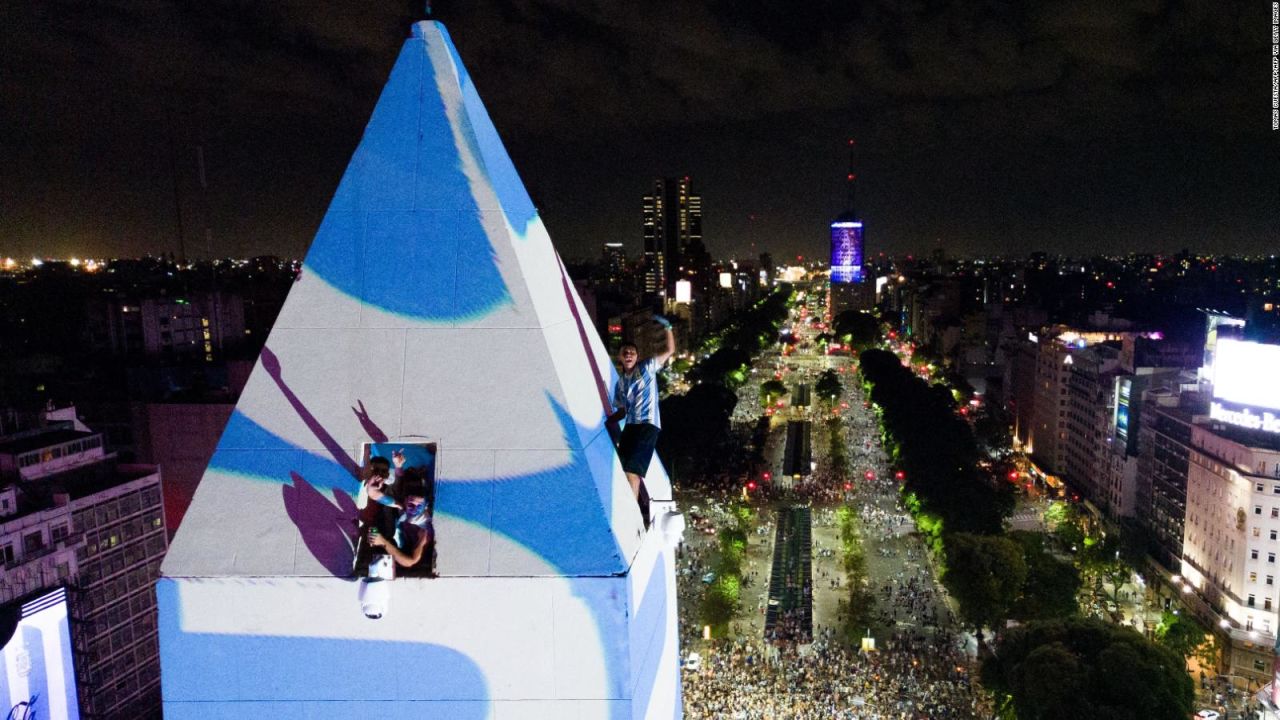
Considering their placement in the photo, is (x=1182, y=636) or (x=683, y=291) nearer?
(x=1182, y=636)

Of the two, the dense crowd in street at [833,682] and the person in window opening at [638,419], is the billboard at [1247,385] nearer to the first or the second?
the dense crowd in street at [833,682]

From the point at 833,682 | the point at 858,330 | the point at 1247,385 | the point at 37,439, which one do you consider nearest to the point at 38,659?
the point at 37,439

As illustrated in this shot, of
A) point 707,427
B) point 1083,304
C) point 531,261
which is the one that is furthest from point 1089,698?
point 1083,304

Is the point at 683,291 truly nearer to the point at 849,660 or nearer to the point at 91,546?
the point at 849,660

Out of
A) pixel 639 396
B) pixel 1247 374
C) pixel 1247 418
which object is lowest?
pixel 1247 418

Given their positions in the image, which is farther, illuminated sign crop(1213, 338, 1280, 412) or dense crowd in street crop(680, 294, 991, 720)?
illuminated sign crop(1213, 338, 1280, 412)

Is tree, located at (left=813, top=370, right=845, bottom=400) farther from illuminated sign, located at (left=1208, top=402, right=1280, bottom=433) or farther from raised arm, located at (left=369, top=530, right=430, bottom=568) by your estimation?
raised arm, located at (left=369, top=530, right=430, bottom=568)

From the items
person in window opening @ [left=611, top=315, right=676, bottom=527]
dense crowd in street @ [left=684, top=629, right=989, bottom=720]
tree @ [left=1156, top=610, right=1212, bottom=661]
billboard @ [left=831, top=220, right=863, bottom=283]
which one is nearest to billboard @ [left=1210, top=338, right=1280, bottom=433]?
tree @ [left=1156, top=610, right=1212, bottom=661]
